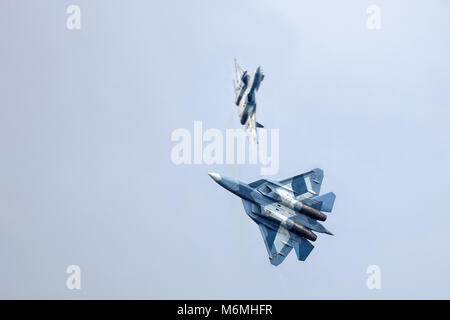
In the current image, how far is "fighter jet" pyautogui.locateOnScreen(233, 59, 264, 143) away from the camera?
208 feet

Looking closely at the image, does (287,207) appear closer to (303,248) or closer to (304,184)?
(304,184)

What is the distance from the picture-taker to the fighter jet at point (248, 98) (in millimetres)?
63281

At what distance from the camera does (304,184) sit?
6444cm

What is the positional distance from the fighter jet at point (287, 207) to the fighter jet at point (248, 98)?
13.7 feet

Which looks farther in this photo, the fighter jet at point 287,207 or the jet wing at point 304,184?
the jet wing at point 304,184

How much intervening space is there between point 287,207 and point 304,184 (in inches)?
A: 98.5

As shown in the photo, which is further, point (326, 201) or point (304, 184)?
point (304, 184)

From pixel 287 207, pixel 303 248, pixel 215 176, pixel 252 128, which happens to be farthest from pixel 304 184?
pixel 215 176

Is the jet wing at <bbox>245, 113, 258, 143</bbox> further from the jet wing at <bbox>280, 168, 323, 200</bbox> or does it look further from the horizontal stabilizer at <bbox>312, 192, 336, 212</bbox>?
the horizontal stabilizer at <bbox>312, 192, 336, 212</bbox>

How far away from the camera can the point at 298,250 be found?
64812mm

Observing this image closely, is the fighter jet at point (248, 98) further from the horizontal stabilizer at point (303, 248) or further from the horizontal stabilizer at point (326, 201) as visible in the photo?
the horizontal stabilizer at point (303, 248)

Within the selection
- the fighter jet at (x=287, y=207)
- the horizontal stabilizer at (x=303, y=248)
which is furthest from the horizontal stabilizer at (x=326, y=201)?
the horizontal stabilizer at (x=303, y=248)
